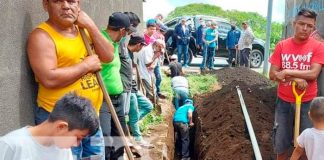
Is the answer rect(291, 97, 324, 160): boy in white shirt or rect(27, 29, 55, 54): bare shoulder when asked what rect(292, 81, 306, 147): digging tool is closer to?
rect(291, 97, 324, 160): boy in white shirt

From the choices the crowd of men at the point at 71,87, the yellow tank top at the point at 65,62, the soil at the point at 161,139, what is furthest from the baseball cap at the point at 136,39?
the yellow tank top at the point at 65,62

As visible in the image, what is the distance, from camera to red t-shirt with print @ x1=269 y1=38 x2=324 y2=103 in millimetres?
4824

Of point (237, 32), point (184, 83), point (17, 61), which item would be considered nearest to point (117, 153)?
point (17, 61)

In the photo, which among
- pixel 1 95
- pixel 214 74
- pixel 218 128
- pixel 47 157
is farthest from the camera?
pixel 214 74

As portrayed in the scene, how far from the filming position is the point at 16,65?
352 centimetres

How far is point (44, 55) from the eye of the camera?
3.47 m

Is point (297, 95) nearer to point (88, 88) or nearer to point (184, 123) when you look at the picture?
point (88, 88)

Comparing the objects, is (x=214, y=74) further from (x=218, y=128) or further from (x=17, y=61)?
(x=17, y=61)

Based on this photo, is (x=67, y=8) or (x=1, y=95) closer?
(x=1, y=95)

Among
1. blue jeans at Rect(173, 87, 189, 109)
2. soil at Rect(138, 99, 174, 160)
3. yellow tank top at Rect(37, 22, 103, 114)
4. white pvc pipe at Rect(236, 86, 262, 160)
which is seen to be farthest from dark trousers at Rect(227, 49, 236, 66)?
yellow tank top at Rect(37, 22, 103, 114)

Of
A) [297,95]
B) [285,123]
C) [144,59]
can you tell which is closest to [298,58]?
[297,95]

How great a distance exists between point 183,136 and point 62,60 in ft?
21.5

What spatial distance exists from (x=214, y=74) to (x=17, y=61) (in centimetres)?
1239

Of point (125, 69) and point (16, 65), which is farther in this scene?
point (125, 69)
